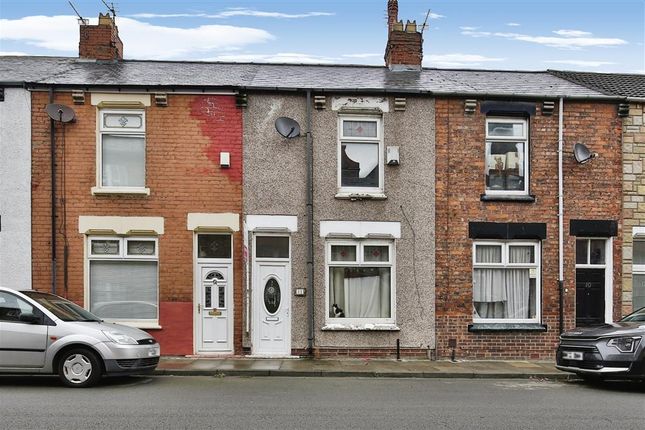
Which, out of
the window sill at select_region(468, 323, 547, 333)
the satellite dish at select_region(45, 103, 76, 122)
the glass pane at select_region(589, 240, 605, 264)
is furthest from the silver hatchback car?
the glass pane at select_region(589, 240, 605, 264)

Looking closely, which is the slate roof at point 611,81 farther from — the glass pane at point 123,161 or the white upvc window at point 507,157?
the glass pane at point 123,161

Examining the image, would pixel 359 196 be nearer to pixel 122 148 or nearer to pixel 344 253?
pixel 344 253

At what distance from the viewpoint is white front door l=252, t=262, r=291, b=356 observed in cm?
1496

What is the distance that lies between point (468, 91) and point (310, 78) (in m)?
3.75

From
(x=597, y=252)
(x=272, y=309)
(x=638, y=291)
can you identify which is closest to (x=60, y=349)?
(x=272, y=309)

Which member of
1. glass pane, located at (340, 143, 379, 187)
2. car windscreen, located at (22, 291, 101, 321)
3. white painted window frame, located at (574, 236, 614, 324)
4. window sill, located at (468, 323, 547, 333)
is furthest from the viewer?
white painted window frame, located at (574, 236, 614, 324)

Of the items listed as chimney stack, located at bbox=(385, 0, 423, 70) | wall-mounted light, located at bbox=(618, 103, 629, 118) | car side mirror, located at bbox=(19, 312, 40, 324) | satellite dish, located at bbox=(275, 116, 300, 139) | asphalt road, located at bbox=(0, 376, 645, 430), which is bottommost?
asphalt road, located at bbox=(0, 376, 645, 430)

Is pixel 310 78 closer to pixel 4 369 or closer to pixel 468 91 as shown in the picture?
pixel 468 91

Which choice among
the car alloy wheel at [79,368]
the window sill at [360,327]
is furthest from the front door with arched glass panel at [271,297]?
the car alloy wheel at [79,368]

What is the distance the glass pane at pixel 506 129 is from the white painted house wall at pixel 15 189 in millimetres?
10313

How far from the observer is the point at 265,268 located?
1511 centimetres

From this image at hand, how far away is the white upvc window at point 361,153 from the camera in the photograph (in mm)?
15367

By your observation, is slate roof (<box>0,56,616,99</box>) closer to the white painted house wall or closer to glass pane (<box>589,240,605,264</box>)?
the white painted house wall

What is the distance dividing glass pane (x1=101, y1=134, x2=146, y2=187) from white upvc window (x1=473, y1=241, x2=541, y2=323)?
Answer: 7.73 meters
